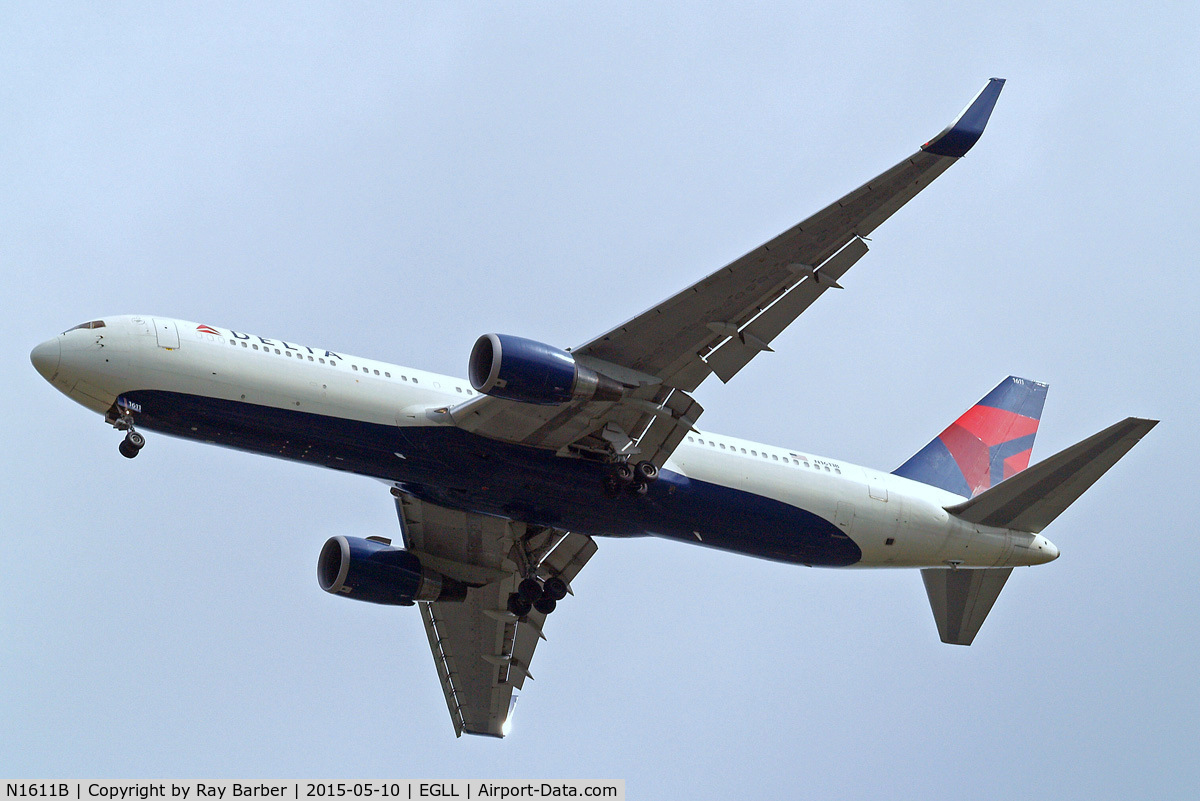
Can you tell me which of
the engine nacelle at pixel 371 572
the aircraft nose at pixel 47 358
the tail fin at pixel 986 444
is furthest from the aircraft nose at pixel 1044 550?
the aircraft nose at pixel 47 358

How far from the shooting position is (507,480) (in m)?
30.7

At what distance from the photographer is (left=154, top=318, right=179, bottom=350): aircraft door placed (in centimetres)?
2798

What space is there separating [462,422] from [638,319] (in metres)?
4.58

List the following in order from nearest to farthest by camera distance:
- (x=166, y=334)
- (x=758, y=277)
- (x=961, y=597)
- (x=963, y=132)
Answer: (x=963, y=132), (x=758, y=277), (x=166, y=334), (x=961, y=597)

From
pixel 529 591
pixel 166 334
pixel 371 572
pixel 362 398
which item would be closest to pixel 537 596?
pixel 529 591

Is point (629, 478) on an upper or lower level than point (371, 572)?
upper

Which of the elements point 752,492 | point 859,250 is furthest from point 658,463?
point 859,250

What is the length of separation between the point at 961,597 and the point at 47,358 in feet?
80.0

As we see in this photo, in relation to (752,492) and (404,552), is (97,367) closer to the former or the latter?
(404,552)

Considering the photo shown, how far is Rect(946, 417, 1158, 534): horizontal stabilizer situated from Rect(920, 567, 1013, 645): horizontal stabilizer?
7.03 ft

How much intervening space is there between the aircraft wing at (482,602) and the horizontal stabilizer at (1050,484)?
35.0 feet

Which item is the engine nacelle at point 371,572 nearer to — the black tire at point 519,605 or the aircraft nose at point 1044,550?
the black tire at point 519,605

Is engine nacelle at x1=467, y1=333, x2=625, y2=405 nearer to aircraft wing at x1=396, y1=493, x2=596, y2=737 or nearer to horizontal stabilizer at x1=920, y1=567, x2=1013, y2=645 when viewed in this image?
aircraft wing at x1=396, y1=493, x2=596, y2=737

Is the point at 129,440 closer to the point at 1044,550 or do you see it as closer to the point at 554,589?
the point at 554,589
